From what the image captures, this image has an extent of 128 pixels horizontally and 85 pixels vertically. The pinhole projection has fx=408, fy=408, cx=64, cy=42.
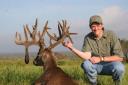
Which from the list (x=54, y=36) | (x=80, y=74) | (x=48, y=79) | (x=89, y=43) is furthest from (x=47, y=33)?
(x=80, y=74)

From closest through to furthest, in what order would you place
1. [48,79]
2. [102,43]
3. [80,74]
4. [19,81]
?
[48,79] → [102,43] → [19,81] → [80,74]

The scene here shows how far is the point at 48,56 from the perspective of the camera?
9914 millimetres

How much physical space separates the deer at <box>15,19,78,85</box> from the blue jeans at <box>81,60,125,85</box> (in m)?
0.84

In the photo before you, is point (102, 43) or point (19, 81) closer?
point (102, 43)

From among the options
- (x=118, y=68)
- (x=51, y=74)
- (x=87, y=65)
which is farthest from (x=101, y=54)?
(x=51, y=74)

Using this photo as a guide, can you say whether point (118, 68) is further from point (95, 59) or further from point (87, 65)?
point (87, 65)

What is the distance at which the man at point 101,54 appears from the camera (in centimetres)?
1011

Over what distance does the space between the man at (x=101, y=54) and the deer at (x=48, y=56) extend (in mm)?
575

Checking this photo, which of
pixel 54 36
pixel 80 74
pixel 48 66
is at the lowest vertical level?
pixel 80 74

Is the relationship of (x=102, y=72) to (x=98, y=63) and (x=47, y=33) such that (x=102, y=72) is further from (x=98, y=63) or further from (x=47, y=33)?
(x=47, y=33)

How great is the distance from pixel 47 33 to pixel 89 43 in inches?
43.8

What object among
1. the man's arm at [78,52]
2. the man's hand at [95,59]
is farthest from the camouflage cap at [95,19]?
the man's hand at [95,59]

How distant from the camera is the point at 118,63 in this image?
1023 centimetres

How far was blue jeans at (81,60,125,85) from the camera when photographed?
10.2m
